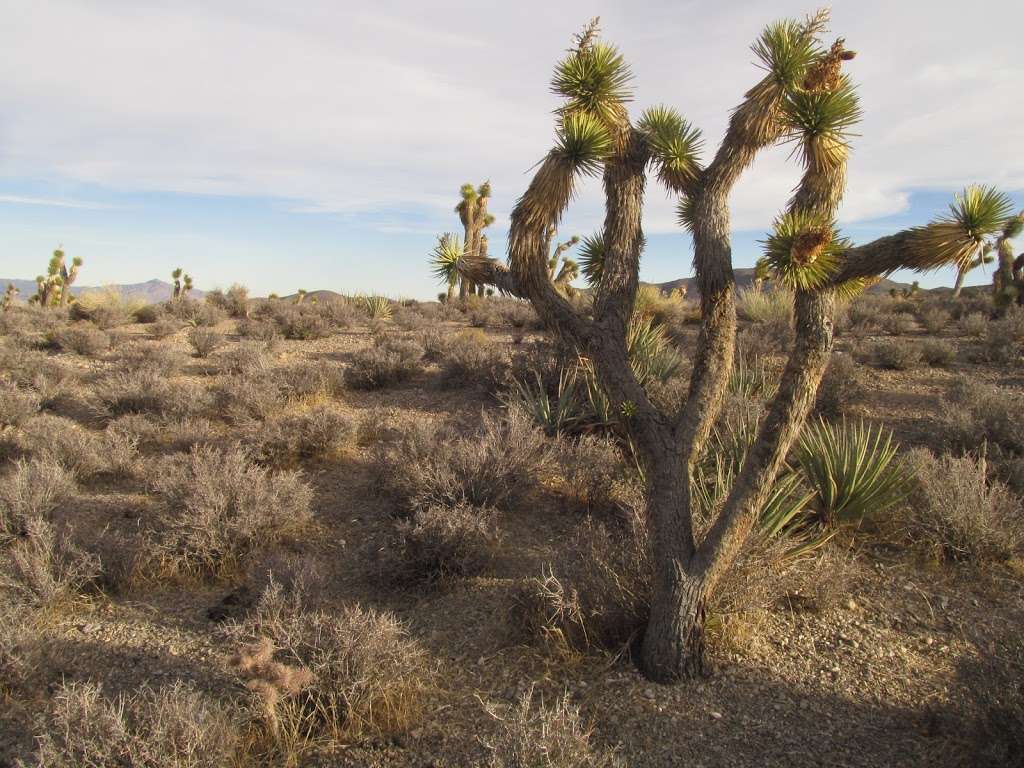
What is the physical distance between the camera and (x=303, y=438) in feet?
24.8

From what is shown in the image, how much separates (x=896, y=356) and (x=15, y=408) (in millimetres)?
13403

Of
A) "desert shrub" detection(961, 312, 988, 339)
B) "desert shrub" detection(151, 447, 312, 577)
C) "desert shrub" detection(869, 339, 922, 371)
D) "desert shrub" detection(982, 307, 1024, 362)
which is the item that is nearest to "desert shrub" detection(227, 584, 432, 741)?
"desert shrub" detection(151, 447, 312, 577)

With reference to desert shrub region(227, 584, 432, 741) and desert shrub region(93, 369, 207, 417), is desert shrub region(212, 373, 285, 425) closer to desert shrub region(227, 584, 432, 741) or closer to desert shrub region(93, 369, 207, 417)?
desert shrub region(93, 369, 207, 417)

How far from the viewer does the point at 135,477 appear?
277 inches

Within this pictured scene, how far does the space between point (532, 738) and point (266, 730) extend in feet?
4.76

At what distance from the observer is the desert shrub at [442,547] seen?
5020mm

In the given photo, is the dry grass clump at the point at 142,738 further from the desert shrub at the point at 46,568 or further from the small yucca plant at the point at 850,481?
the small yucca plant at the point at 850,481

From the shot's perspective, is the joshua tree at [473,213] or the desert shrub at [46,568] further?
the joshua tree at [473,213]

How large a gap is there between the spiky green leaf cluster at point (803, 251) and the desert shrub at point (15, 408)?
925cm

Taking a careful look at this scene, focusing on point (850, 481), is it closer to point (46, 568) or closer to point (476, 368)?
point (476, 368)

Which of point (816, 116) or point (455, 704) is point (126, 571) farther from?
point (816, 116)

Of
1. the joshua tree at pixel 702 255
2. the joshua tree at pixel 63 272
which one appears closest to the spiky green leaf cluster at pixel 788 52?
the joshua tree at pixel 702 255

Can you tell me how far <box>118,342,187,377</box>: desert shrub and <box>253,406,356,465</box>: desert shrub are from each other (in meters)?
4.38

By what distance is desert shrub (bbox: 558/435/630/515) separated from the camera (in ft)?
20.6
